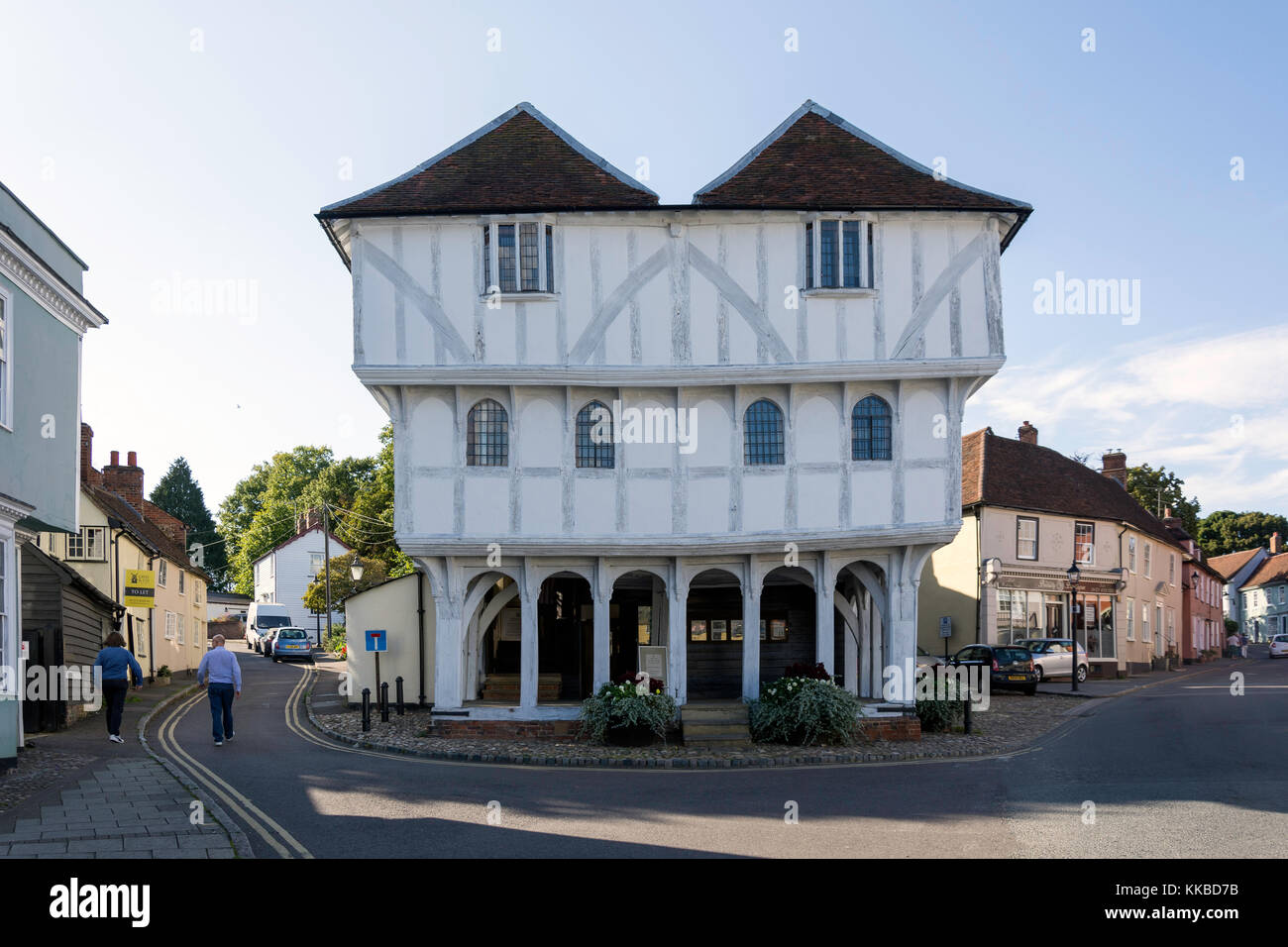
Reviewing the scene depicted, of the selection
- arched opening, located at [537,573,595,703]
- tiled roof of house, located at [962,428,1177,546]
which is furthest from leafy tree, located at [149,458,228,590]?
arched opening, located at [537,573,595,703]

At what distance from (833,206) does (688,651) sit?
418 inches

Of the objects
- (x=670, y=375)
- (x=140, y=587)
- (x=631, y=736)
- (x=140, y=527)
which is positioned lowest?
(x=631, y=736)

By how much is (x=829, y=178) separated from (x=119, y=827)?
17118 mm

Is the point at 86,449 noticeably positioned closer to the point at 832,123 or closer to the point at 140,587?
the point at 140,587

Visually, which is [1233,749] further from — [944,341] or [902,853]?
[902,853]

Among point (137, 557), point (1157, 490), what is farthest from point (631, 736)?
point (1157, 490)

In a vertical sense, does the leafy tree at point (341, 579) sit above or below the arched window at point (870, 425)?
below

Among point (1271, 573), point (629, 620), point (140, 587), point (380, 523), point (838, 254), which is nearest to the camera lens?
point (838, 254)

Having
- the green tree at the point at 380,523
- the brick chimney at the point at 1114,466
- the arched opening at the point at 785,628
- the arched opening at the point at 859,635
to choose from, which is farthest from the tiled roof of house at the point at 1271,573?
the arched opening at the point at 859,635

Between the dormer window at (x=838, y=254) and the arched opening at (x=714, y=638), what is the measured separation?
309 inches

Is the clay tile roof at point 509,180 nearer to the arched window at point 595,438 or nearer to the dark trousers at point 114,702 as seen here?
the arched window at point 595,438

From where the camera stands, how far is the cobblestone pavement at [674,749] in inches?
749

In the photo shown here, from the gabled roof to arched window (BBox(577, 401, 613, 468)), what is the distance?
4.49 metres

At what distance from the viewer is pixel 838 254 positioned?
72.6 ft
